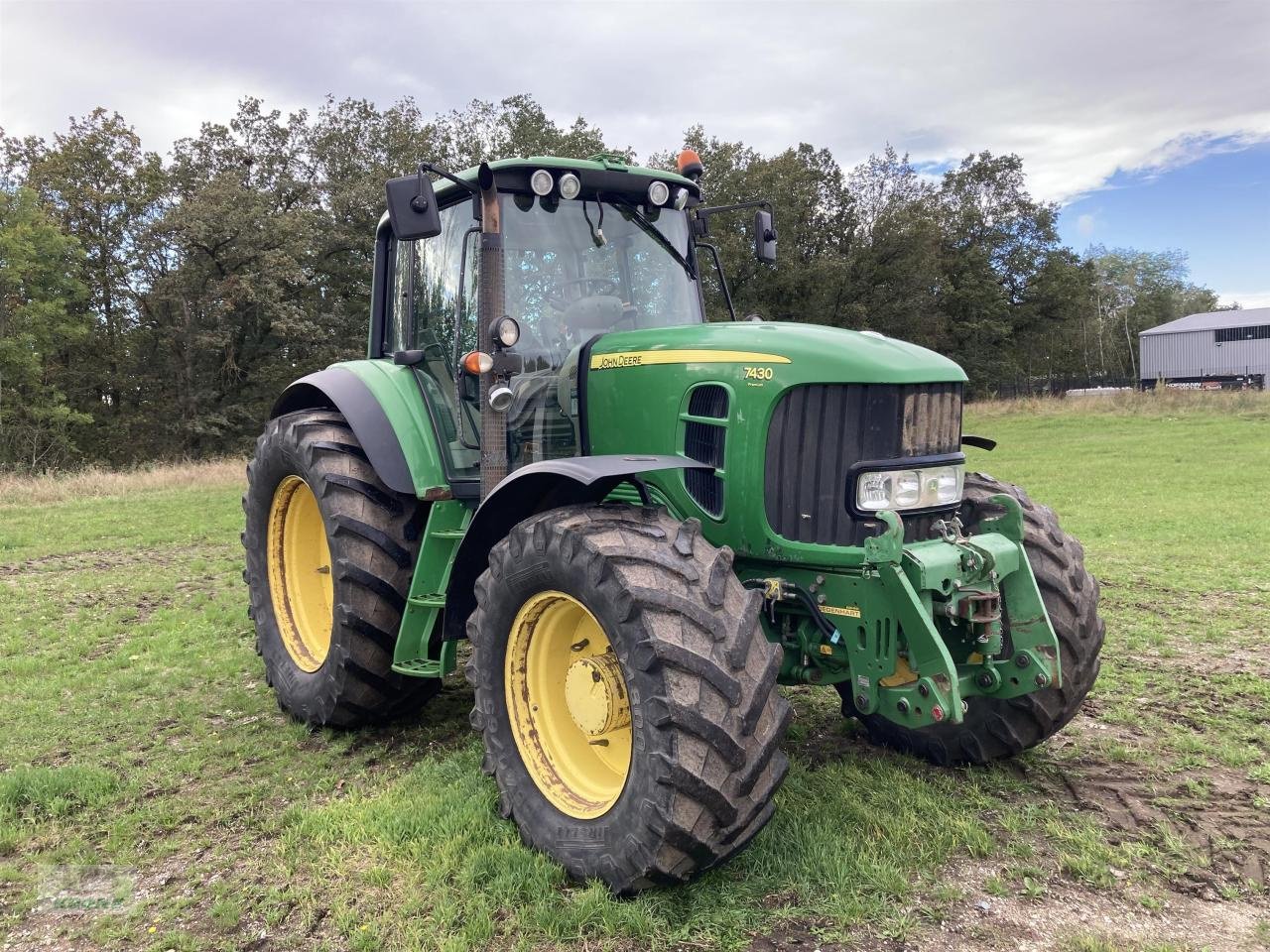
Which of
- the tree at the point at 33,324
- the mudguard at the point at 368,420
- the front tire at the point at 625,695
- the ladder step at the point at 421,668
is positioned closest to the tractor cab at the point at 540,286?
the mudguard at the point at 368,420

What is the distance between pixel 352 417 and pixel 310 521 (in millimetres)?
968

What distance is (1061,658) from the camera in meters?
3.63

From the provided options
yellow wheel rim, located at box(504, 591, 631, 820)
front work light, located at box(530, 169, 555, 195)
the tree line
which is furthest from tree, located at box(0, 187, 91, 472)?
yellow wheel rim, located at box(504, 591, 631, 820)

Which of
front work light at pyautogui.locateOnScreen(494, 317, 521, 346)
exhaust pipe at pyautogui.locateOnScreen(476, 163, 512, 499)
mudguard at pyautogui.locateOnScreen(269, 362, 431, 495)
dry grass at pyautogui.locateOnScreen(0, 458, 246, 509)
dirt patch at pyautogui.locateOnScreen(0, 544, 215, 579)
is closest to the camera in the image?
front work light at pyautogui.locateOnScreen(494, 317, 521, 346)

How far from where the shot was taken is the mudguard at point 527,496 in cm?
312

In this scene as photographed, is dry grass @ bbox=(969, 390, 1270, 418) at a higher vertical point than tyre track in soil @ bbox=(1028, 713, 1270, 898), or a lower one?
higher

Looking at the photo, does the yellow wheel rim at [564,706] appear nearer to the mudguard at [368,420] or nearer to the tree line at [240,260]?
the mudguard at [368,420]

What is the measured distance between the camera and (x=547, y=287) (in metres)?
4.08

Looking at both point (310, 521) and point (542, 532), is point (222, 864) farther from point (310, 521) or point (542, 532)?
point (310, 521)

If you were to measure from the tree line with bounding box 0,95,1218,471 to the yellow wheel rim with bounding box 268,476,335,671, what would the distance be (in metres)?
19.8

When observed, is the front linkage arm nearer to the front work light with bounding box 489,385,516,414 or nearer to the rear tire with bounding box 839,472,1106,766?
the rear tire with bounding box 839,472,1106,766

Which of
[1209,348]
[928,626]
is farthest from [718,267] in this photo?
[1209,348]

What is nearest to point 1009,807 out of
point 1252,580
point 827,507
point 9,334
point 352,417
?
point 827,507

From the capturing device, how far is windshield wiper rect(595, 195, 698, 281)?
4.32 metres
